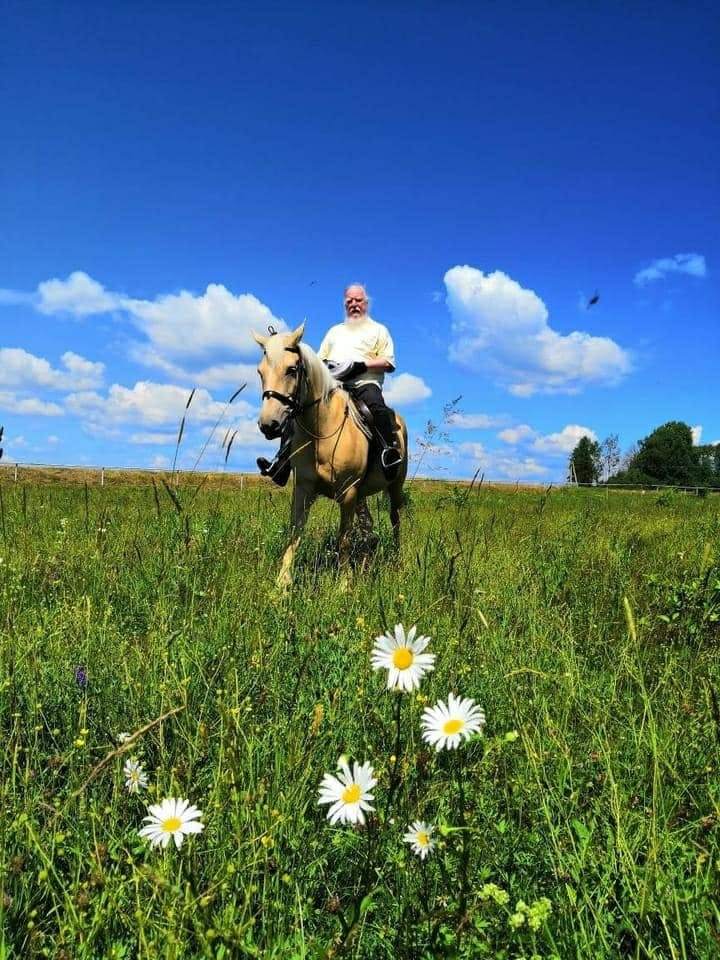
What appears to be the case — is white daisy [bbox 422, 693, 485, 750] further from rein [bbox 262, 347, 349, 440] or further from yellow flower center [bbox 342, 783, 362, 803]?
rein [bbox 262, 347, 349, 440]

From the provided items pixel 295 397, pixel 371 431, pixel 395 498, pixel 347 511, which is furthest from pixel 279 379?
pixel 395 498

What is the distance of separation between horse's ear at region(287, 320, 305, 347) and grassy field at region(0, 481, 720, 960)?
6.64ft

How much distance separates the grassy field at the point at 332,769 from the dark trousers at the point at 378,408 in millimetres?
2804

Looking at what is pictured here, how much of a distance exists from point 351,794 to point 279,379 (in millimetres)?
4348

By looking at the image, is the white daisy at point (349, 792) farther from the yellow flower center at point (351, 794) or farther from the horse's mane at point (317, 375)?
the horse's mane at point (317, 375)

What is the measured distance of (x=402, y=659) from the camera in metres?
1.18

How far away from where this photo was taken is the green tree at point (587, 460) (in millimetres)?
82619

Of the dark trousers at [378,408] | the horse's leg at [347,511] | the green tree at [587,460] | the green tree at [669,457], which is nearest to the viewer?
the horse's leg at [347,511]

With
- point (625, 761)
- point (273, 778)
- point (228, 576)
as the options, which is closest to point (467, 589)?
point (625, 761)

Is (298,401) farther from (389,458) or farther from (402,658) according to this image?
(402,658)

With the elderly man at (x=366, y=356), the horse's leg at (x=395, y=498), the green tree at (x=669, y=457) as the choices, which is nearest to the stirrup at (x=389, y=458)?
the elderly man at (x=366, y=356)

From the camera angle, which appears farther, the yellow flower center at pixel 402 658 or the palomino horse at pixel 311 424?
the palomino horse at pixel 311 424

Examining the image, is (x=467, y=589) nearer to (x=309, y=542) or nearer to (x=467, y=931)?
(x=467, y=931)

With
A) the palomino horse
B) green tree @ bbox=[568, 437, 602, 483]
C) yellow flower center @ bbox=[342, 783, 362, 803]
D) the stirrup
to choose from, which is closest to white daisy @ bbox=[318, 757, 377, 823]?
yellow flower center @ bbox=[342, 783, 362, 803]
